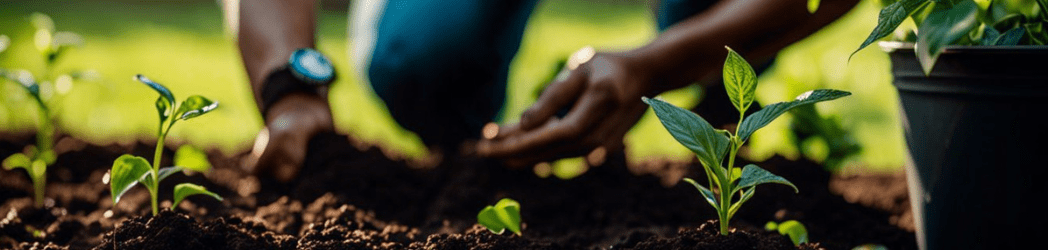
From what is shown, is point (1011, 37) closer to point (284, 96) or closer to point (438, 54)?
point (284, 96)

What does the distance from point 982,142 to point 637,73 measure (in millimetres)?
695

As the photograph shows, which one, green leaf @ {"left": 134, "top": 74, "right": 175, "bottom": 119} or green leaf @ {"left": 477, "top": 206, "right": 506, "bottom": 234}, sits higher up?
green leaf @ {"left": 134, "top": 74, "right": 175, "bottom": 119}

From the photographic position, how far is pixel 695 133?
1028 millimetres

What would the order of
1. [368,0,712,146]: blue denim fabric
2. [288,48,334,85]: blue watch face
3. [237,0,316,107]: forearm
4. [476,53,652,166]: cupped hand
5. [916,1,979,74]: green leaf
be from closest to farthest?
1. [916,1,979,74]: green leaf
2. [476,53,652,166]: cupped hand
3. [288,48,334,85]: blue watch face
4. [237,0,316,107]: forearm
5. [368,0,712,146]: blue denim fabric

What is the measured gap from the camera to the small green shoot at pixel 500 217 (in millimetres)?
1220

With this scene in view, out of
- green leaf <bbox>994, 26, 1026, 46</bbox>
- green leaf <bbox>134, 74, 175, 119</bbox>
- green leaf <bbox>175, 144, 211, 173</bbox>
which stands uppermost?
green leaf <bbox>134, 74, 175, 119</bbox>

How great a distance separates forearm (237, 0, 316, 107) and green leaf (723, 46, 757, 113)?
129cm

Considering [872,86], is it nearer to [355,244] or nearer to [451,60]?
[451,60]

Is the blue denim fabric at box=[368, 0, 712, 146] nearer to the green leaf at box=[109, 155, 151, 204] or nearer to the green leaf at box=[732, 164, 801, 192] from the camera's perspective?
the green leaf at box=[109, 155, 151, 204]

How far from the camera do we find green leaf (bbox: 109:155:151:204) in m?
1.12

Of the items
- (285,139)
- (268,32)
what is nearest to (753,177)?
(285,139)

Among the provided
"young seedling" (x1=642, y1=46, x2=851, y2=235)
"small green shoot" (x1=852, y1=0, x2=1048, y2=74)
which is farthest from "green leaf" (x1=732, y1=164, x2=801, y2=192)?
"small green shoot" (x1=852, y1=0, x2=1048, y2=74)

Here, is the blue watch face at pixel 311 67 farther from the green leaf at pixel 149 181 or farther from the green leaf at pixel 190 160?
the green leaf at pixel 149 181

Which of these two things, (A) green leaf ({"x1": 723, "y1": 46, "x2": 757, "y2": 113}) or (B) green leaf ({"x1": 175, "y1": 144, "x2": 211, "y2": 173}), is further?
(B) green leaf ({"x1": 175, "y1": 144, "x2": 211, "y2": 173})
